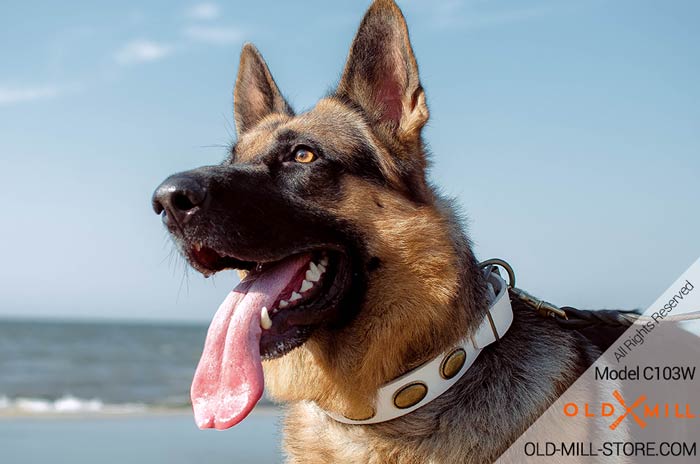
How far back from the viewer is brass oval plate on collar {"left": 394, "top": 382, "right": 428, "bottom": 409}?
3.48 meters

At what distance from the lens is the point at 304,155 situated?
3916 mm

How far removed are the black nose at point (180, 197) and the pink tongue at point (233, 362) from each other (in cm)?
52

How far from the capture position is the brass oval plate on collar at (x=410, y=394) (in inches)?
137

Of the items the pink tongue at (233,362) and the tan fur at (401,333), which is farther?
the tan fur at (401,333)

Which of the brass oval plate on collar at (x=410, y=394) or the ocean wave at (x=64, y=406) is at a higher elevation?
the brass oval plate on collar at (x=410, y=394)

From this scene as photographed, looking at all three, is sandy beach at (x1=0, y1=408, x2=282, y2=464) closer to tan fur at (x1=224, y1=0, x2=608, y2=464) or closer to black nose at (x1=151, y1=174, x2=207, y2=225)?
tan fur at (x1=224, y1=0, x2=608, y2=464)

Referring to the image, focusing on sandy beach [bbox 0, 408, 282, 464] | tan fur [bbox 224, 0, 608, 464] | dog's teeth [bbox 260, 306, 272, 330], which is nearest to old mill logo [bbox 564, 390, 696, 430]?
tan fur [bbox 224, 0, 608, 464]

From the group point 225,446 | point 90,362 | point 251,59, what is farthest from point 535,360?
point 90,362

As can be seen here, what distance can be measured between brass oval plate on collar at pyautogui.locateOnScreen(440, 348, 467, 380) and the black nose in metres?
1.35

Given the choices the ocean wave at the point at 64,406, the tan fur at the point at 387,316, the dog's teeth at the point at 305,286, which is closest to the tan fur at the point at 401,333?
the tan fur at the point at 387,316

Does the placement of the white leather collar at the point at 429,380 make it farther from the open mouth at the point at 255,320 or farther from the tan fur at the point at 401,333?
the open mouth at the point at 255,320

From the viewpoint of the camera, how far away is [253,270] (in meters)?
3.73

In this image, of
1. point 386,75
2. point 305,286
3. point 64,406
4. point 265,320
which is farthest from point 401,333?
point 64,406

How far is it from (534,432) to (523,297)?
763 millimetres
